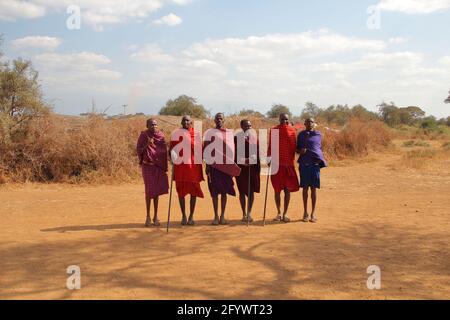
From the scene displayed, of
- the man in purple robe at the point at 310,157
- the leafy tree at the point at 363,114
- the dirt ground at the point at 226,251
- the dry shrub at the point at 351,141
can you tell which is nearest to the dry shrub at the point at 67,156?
the dirt ground at the point at 226,251

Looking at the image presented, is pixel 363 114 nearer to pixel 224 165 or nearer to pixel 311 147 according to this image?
pixel 311 147

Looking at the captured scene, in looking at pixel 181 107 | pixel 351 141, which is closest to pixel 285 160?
pixel 351 141

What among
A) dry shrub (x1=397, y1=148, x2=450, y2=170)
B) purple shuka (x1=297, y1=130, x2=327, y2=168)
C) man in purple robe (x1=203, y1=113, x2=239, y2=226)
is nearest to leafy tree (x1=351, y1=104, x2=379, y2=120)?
dry shrub (x1=397, y1=148, x2=450, y2=170)

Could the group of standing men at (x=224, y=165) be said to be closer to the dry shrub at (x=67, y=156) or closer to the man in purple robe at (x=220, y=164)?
the man in purple robe at (x=220, y=164)

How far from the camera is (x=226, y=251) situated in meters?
5.54

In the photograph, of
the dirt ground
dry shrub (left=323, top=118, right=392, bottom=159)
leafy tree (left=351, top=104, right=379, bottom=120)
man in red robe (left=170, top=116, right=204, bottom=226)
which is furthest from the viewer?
leafy tree (left=351, top=104, right=379, bottom=120)

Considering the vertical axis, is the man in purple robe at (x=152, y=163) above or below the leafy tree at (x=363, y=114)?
below

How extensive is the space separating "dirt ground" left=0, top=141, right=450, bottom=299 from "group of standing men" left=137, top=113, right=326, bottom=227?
1.69 ft

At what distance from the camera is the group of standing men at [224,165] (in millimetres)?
6910

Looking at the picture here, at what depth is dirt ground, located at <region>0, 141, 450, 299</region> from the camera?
4.24m

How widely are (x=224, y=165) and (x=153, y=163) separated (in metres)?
1.11

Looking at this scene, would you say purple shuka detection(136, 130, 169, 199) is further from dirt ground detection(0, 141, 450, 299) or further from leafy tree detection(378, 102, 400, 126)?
leafy tree detection(378, 102, 400, 126)

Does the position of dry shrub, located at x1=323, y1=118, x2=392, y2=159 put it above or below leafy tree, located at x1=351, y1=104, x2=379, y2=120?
below

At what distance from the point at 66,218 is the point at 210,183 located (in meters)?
2.67
